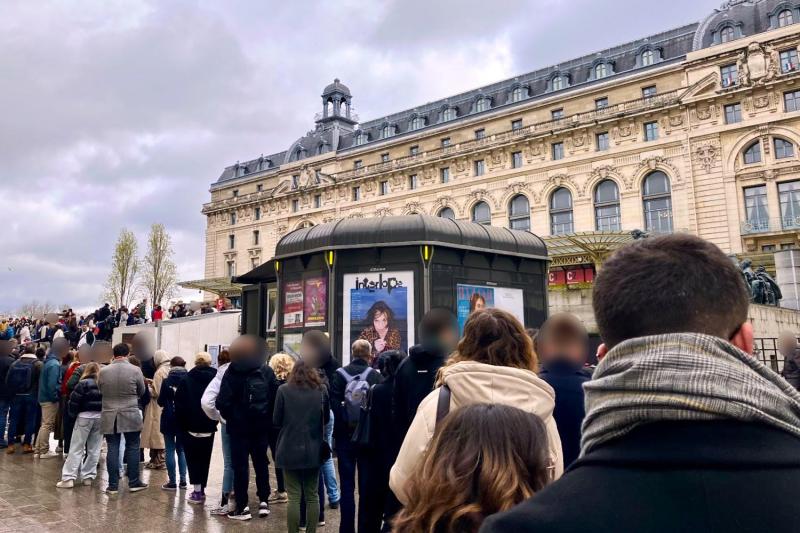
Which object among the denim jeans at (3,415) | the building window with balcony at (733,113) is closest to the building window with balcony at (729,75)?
the building window with balcony at (733,113)

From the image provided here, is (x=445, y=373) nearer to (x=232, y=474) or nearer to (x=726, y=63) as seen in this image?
(x=232, y=474)

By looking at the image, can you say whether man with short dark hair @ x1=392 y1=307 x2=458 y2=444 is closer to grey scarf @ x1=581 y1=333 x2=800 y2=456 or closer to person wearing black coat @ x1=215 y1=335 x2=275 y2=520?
person wearing black coat @ x1=215 y1=335 x2=275 y2=520

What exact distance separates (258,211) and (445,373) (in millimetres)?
58838

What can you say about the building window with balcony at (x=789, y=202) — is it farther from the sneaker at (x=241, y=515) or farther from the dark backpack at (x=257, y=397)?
the sneaker at (x=241, y=515)

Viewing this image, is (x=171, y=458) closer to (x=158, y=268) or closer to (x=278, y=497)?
(x=278, y=497)

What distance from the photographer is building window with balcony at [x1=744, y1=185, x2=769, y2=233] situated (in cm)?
3325

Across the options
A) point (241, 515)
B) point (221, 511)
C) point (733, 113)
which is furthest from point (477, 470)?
point (733, 113)

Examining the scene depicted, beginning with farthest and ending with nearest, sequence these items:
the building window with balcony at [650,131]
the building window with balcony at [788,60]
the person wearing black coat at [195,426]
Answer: the building window with balcony at [650,131], the building window with balcony at [788,60], the person wearing black coat at [195,426]

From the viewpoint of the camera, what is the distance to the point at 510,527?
1063mm

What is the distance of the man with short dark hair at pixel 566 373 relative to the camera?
337 cm

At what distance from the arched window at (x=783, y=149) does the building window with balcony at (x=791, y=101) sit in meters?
1.73

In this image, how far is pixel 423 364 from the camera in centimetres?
439

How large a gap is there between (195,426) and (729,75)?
38.7m

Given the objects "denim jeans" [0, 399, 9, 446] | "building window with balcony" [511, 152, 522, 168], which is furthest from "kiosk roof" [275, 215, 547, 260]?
"building window with balcony" [511, 152, 522, 168]
